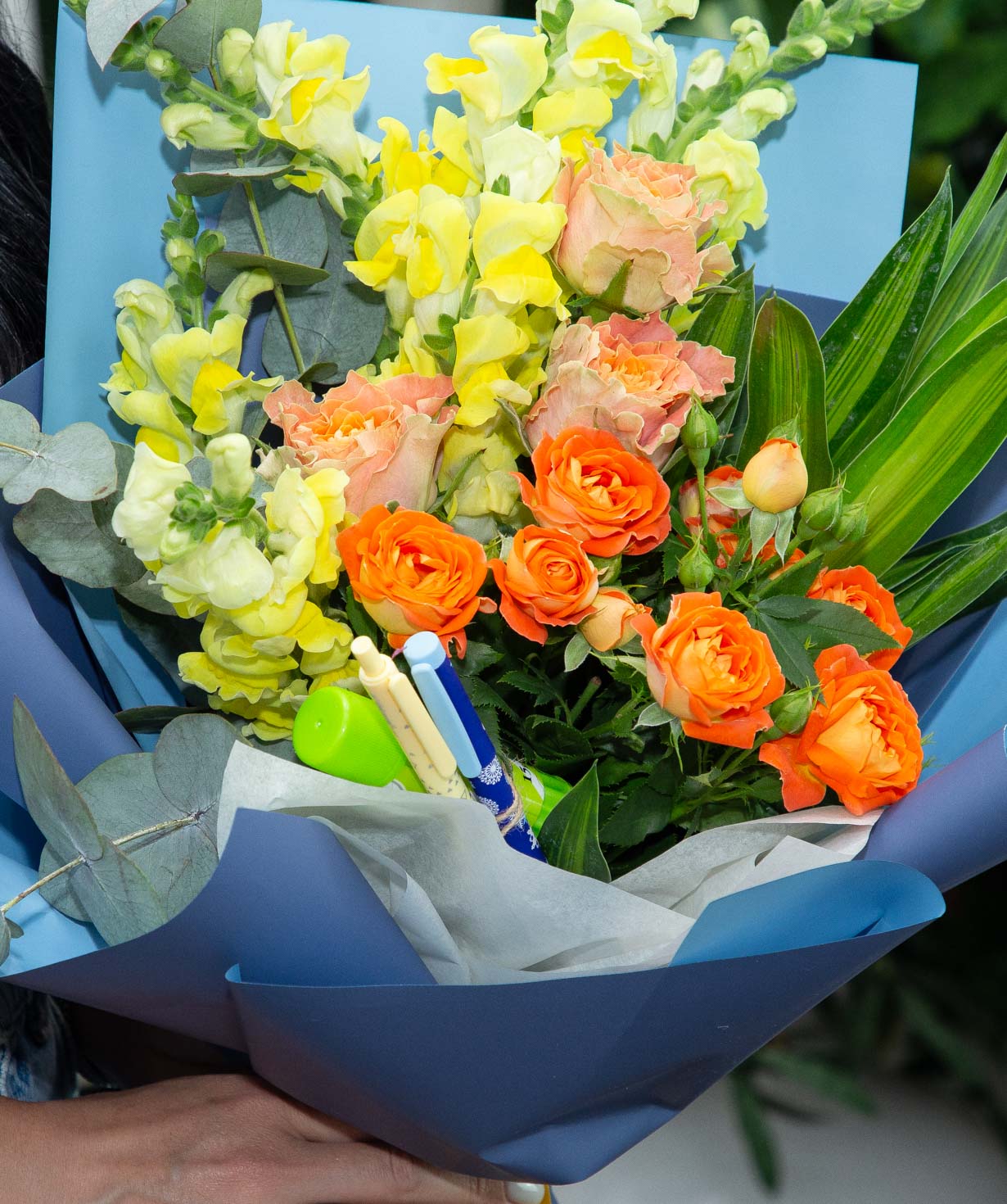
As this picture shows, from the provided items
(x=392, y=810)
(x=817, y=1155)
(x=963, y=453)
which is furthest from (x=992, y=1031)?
(x=392, y=810)

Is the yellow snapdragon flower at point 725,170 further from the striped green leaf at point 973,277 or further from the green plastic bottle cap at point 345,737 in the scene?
the green plastic bottle cap at point 345,737

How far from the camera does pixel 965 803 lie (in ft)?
1.35

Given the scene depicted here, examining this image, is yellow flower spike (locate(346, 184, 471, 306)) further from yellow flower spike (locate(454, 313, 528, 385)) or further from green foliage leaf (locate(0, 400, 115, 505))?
green foliage leaf (locate(0, 400, 115, 505))

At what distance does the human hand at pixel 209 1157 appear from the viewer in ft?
1.92

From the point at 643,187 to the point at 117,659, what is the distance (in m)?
0.35

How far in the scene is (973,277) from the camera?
557mm

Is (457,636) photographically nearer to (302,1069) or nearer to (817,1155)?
(302,1069)

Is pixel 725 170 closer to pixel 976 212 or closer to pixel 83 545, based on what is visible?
pixel 976 212

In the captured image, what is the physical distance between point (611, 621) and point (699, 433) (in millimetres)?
83

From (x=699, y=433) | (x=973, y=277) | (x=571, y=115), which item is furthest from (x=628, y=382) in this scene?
(x=973, y=277)

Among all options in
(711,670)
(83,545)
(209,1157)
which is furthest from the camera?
(209,1157)

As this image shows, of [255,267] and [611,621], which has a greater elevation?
[255,267]

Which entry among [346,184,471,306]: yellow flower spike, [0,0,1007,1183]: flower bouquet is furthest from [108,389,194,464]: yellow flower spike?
[346,184,471,306]: yellow flower spike

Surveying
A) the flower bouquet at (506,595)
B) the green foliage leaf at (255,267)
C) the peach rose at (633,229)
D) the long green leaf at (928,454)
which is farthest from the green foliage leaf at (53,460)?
the long green leaf at (928,454)
